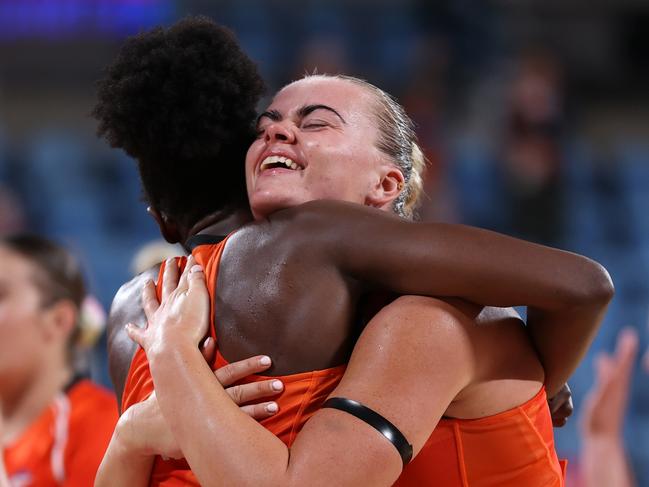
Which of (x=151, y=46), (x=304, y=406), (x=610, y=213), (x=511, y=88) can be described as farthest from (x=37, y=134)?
(x=304, y=406)

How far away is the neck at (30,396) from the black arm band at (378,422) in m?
2.14

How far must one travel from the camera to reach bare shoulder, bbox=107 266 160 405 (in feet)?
7.93

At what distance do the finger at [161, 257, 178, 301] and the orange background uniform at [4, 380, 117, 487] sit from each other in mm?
1331

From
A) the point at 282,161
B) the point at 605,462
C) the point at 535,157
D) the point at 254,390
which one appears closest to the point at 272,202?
the point at 282,161

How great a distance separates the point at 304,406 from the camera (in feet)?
6.72

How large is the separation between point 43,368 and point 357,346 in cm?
215

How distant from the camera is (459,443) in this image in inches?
83.3

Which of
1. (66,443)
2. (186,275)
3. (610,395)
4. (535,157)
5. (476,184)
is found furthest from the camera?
(476,184)

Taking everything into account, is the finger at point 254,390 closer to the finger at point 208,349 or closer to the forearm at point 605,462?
the finger at point 208,349

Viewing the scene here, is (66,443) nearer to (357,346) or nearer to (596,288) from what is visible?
(357,346)

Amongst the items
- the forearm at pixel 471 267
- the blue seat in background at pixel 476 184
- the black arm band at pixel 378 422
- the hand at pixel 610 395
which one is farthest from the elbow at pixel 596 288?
the blue seat in background at pixel 476 184

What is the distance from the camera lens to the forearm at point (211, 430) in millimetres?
1908

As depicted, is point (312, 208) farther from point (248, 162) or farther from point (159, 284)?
point (159, 284)

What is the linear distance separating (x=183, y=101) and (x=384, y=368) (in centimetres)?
81
